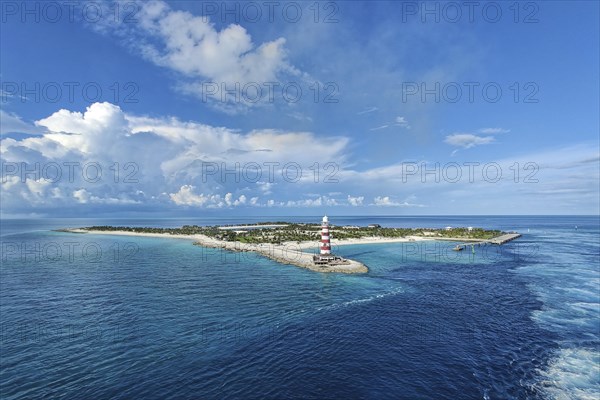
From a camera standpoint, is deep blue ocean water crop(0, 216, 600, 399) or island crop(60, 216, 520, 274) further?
island crop(60, 216, 520, 274)

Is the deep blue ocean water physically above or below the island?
below

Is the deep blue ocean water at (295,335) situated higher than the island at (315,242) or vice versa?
the island at (315,242)

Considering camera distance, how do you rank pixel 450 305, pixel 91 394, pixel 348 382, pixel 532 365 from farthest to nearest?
pixel 450 305
pixel 532 365
pixel 348 382
pixel 91 394

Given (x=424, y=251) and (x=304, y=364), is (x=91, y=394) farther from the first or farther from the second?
(x=424, y=251)

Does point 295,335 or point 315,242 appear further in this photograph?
point 315,242

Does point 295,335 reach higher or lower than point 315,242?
lower

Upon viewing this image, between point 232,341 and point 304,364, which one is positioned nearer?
point 304,364

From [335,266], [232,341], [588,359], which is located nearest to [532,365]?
[588,359]

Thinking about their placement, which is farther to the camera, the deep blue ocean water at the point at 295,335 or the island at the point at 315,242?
the island at the point at 315,242
